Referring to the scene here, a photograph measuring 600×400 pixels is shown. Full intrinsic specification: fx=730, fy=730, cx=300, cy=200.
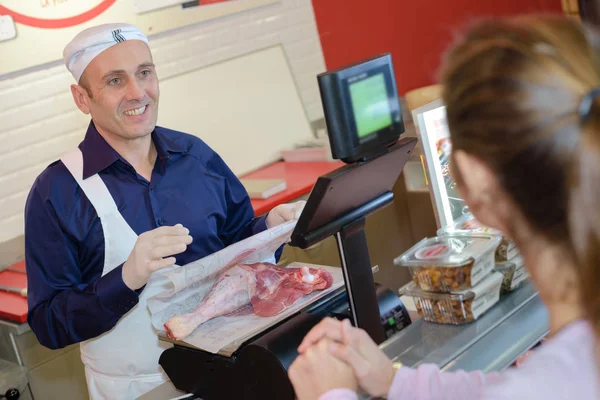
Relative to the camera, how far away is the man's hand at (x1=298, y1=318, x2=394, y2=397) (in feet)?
4.32

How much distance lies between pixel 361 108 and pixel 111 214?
3.54ft

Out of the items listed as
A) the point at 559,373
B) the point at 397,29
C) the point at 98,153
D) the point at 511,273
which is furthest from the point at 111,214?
the point at 397,29

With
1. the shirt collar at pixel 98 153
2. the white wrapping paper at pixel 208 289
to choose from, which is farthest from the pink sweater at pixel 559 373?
the shirt collar at pixel 98 153

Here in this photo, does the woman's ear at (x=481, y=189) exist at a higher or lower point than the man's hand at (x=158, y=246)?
higher

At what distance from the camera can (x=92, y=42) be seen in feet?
7.16

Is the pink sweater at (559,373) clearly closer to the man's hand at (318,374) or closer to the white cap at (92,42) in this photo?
the man's hand at (318,374)

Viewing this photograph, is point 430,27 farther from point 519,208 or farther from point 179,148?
point 519,208

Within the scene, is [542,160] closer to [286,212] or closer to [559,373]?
[559,373]

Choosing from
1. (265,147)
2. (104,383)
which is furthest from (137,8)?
(104,383)

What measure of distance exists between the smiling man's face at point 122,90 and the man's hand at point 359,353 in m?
1.13

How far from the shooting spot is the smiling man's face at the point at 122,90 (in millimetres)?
2217

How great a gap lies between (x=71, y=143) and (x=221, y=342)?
215 centimetres

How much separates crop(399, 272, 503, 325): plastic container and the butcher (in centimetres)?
62

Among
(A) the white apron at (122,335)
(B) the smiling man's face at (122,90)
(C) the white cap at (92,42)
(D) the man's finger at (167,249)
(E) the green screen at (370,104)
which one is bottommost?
(A) the white apron at (122,335)
